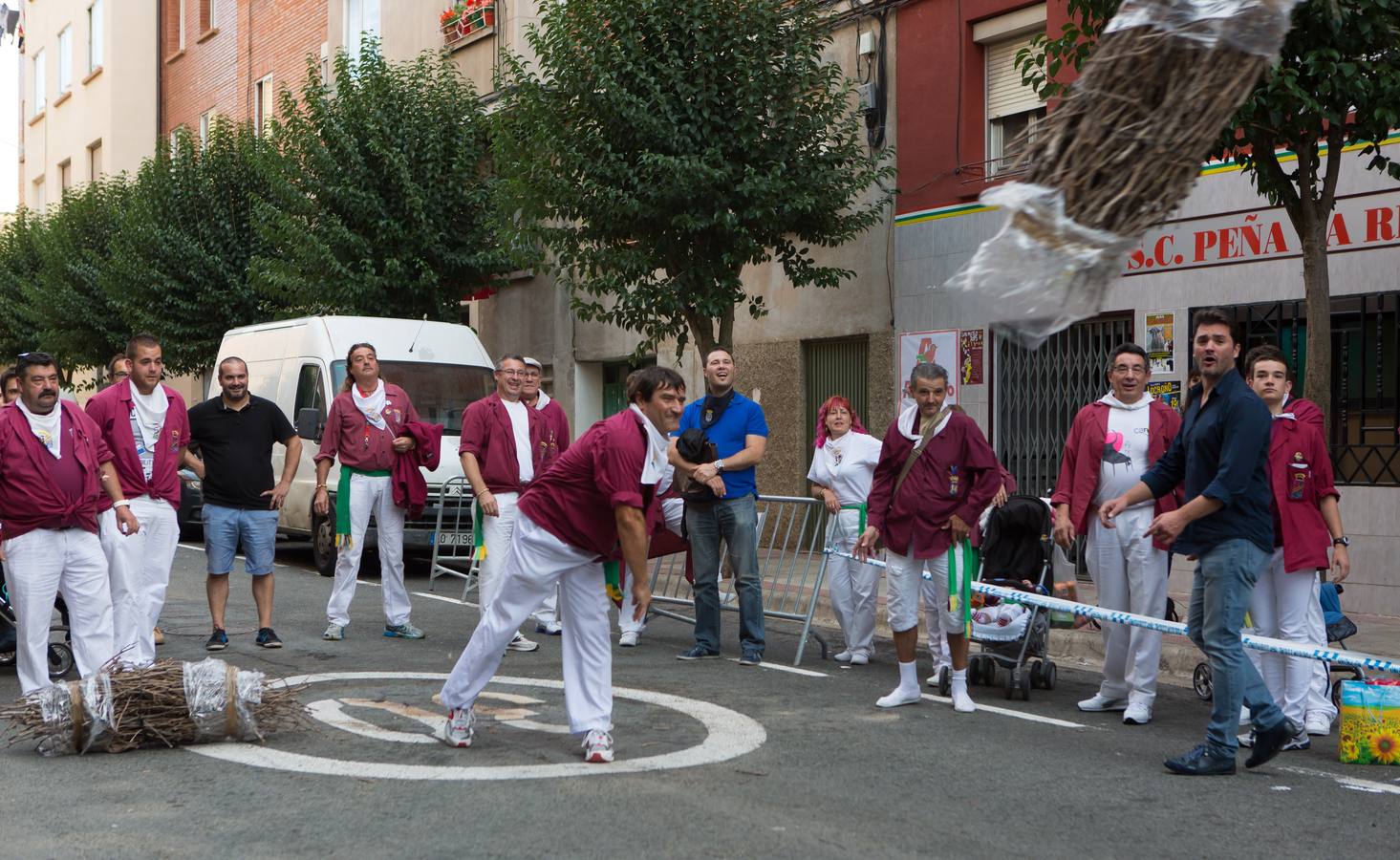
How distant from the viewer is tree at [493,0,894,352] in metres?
14.3

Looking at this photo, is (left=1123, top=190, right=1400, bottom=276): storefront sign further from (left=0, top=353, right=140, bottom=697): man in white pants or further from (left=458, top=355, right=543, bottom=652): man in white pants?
(left=0, top=353, right=140, bottom=697): man in white pants

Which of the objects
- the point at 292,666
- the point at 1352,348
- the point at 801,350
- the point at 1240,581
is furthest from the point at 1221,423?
the point at 801,350

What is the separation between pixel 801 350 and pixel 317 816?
13240 millimetres

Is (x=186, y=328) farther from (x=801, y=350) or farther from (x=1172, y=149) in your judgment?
(x=1172, y=149)

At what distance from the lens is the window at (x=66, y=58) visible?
41375mm

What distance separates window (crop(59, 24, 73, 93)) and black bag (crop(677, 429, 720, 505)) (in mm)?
36565

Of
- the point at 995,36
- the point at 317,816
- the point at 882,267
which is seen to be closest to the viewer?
the point at 317,816

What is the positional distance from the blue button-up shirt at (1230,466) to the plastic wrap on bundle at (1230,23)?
2881 mm

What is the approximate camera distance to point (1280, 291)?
12906mm

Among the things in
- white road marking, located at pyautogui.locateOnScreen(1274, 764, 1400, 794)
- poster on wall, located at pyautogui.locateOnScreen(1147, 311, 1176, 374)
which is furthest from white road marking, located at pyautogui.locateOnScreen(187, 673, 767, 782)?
poster on wall, located at pyautogui.locateOnScreen(1147, 311, 1176, 374)

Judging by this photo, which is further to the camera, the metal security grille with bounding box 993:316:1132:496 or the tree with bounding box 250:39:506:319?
the tree with bounding box 250:39:506:319

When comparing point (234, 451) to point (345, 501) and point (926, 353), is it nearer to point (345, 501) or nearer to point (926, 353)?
point (345, 501)

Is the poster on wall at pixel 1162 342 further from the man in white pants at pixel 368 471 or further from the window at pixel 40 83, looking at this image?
the window at pixel 40 83

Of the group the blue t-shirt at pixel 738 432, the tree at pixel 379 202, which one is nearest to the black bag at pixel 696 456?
the blue t-shirt at pixel 738 432
